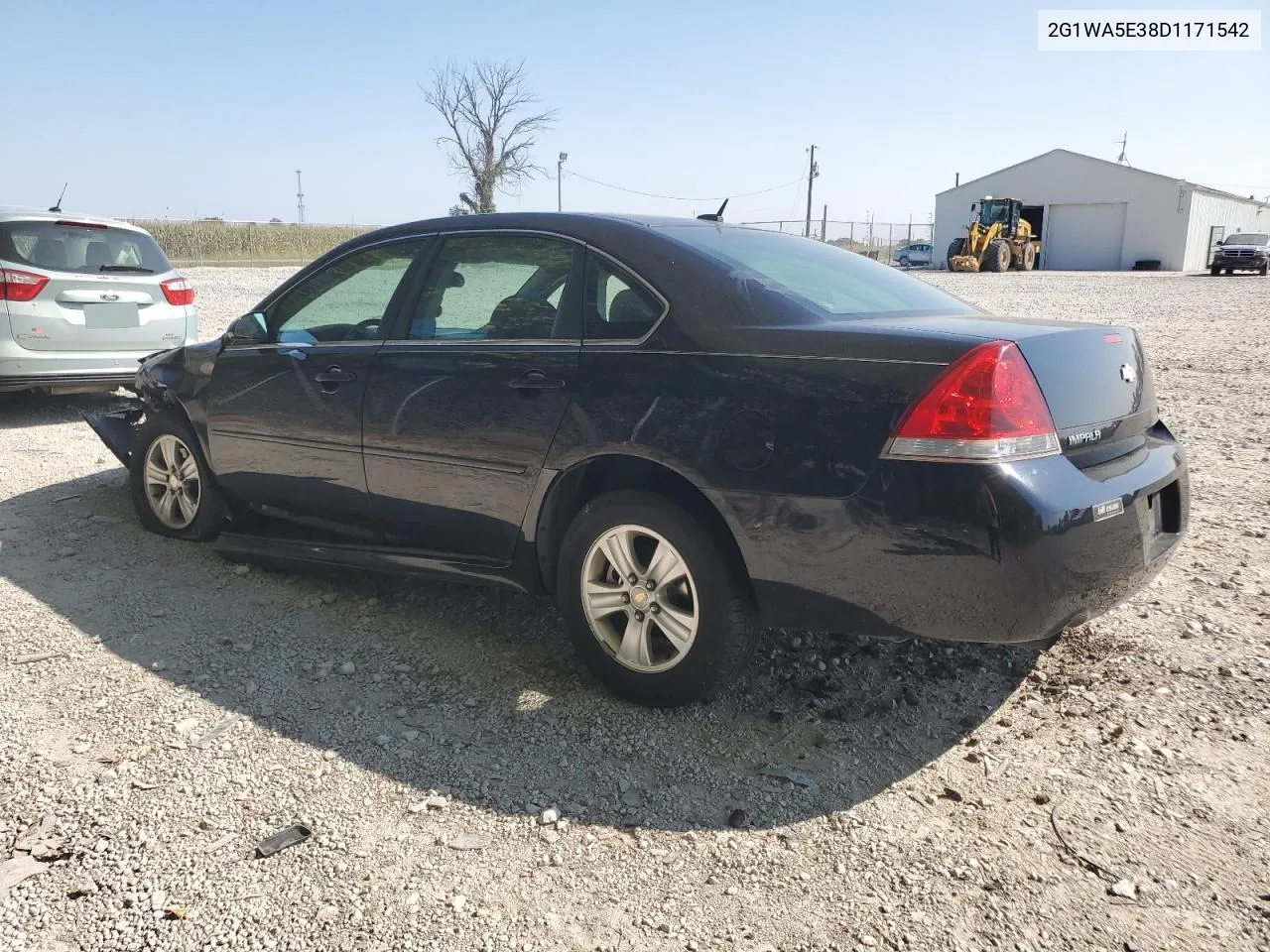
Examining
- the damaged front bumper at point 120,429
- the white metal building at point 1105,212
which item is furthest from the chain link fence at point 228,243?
the damaged front bumper at point 120,429

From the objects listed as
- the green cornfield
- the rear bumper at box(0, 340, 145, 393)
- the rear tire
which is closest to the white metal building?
the rear tire

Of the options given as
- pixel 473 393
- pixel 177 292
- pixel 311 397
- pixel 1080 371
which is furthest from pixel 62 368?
pixel 1080 371

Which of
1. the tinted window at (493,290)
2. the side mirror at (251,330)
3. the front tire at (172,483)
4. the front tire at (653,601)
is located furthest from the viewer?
the front tire at (172,483)

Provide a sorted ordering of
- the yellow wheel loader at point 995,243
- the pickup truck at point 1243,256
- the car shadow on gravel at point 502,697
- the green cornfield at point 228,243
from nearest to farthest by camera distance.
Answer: the car shadow on gravel at point 502,697
the yellow wheel loader at point 995,243
the pickup truck at point 1243,256
the green cornfield at point 228,243

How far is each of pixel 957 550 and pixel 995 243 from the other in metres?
39.0

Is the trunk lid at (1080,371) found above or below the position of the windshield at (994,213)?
below

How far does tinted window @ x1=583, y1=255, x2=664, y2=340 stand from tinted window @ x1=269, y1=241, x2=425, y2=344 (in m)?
1.00

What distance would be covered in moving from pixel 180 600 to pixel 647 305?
2.60 m

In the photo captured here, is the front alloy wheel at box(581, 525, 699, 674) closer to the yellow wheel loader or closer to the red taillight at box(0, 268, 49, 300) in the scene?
the red taillight at box(0, 268, 49, 300)

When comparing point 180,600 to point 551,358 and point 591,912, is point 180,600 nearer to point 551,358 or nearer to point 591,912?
point 551,358

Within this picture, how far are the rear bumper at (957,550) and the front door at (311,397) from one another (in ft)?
6.22

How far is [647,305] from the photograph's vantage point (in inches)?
132

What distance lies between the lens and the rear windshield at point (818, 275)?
11.1 ft

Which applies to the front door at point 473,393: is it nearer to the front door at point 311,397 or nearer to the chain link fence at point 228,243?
the front door at point 311,397
